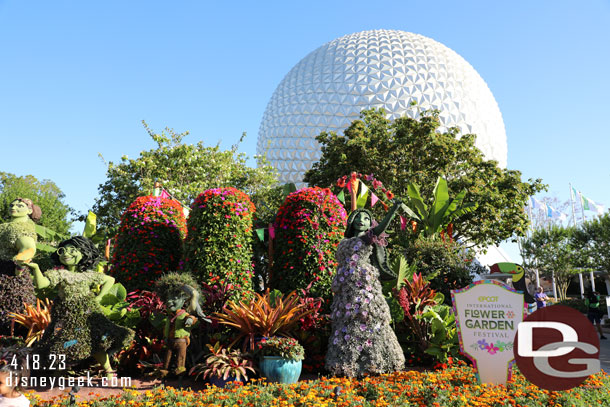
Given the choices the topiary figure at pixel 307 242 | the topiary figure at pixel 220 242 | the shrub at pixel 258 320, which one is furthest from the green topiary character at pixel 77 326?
the topiary figure at pixel 307 242

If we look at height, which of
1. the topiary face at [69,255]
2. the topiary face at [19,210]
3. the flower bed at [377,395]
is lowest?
the flower bed at [377,395]

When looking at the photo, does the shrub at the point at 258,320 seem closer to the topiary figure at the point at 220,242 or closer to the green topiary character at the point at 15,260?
the topiary figure at the point at 220,242

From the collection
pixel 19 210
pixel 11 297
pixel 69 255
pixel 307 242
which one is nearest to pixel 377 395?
pixel 307 242

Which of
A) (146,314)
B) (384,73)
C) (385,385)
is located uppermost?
(384,73)

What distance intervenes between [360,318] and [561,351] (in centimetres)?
258

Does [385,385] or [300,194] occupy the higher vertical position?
[300,194]

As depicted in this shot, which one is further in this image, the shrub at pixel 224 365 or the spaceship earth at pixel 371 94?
the spaceship earth at pixel 371 94

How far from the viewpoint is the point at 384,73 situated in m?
25.5

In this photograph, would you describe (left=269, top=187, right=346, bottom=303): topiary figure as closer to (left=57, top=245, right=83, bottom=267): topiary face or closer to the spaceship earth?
(left=57, top=245, right=83, bottom=267): topiary face

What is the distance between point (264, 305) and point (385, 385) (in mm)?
2242

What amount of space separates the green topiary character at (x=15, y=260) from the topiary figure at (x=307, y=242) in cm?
419

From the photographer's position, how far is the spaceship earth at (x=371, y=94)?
25.2 metres

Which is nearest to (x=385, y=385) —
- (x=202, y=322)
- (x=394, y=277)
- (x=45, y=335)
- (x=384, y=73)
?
(x=394, y=277)

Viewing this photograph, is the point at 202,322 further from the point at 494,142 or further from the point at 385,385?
the point at 494,142
